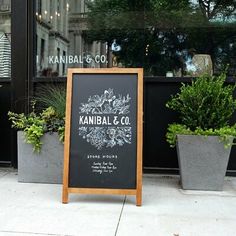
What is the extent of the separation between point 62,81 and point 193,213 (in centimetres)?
311

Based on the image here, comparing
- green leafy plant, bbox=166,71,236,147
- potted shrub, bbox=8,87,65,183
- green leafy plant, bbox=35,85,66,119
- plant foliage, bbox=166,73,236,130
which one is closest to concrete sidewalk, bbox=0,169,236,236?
potted shrub, bbox=8,87,65,183

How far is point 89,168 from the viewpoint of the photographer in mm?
4660

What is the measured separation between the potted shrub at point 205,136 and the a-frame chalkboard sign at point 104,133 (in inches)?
33.0

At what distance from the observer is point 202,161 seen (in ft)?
17.0

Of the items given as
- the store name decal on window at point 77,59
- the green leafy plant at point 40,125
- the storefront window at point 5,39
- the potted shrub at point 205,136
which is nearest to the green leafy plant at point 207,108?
the potted shrub at point 205,136

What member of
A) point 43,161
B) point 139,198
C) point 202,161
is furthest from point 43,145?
point 202,161

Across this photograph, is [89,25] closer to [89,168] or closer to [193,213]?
[89,168]

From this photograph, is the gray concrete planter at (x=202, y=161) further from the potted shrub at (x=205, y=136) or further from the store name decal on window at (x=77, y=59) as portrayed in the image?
the store name decal on window at (x=77, y=59)

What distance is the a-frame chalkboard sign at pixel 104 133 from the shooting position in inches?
181

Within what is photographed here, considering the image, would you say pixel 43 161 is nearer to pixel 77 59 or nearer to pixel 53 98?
pixel 53 98

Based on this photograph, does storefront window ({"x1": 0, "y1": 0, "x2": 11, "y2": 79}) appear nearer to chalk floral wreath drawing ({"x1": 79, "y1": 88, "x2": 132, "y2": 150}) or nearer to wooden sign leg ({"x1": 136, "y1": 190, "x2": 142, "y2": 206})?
chalk floral wreath drawing ({"x1": 79, "y1": 88, "x2": 132, "y2": 150})

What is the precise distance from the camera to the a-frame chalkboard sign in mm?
4609

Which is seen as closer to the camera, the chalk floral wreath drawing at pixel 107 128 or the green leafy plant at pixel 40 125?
the chalk floral wreath drawing at pixel 107 128

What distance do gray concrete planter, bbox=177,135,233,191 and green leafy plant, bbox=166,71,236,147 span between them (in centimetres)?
9
